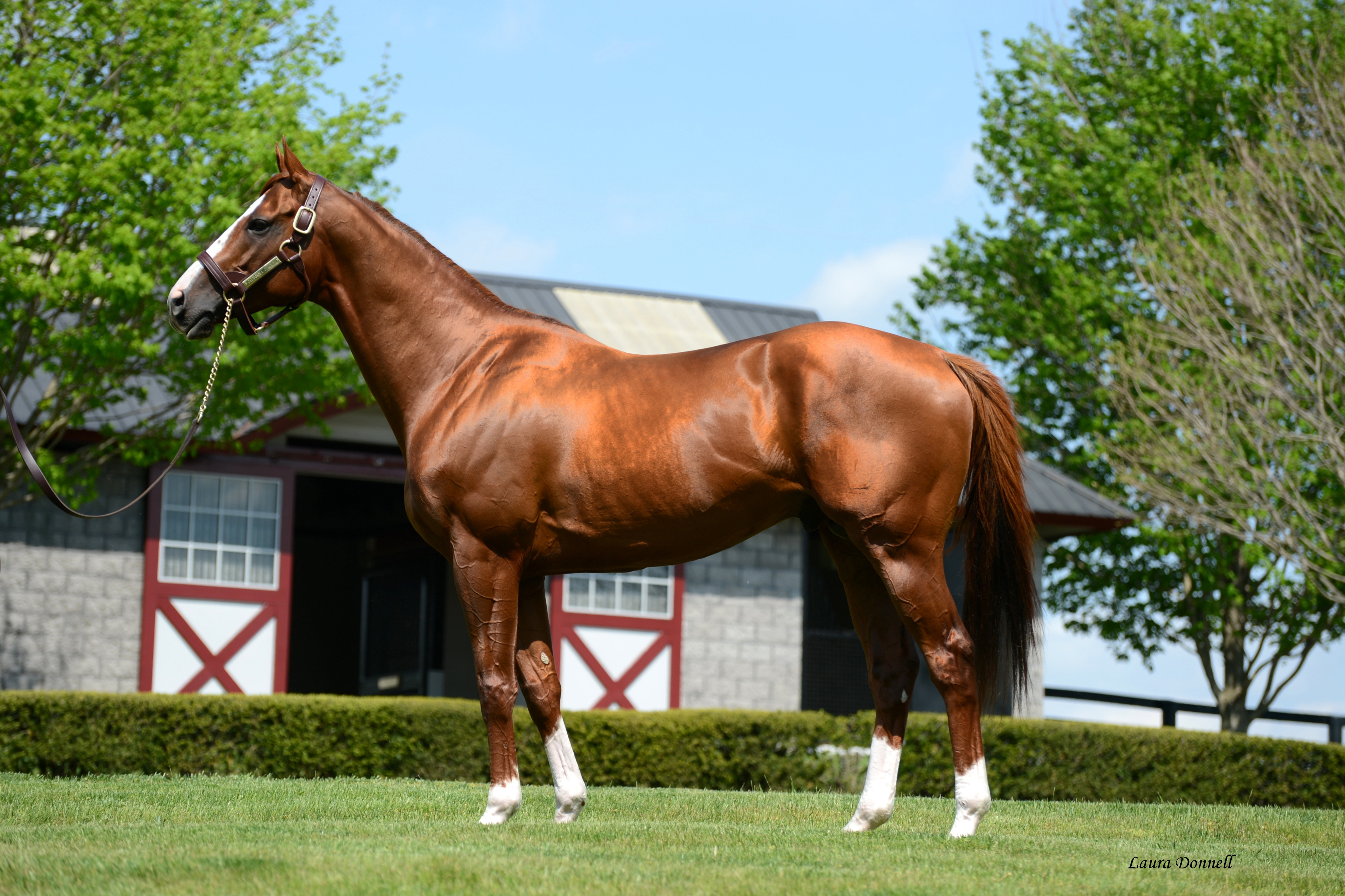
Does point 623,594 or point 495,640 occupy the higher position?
point 623,594

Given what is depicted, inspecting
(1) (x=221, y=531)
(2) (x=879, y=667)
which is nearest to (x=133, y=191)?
(1) (x=221, y=531)

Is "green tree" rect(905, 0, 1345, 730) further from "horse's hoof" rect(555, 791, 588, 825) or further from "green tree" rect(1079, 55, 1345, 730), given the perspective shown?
"horse's hoof" rect(555, 791, 588, 825)

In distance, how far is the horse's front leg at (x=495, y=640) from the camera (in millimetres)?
5762

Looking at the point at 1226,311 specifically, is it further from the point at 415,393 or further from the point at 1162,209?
the point at 415,393

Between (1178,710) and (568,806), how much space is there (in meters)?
15.3

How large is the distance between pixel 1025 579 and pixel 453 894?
2.75 m

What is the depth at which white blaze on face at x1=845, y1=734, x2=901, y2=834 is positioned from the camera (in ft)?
19.1

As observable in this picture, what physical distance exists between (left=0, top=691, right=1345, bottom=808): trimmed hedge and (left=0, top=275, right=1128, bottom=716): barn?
2834mm

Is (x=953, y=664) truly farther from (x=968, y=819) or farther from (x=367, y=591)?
(x=367, y=591)

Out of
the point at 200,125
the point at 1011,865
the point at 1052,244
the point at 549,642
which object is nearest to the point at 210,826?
the point at 549,642

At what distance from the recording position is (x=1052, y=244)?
840 inches

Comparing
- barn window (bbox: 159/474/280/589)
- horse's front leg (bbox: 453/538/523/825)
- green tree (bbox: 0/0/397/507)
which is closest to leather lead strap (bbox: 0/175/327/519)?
horse's front leg (bbox: 453/538/523/825)

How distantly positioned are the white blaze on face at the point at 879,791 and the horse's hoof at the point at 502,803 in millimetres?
1360

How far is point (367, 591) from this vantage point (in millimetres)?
22422
